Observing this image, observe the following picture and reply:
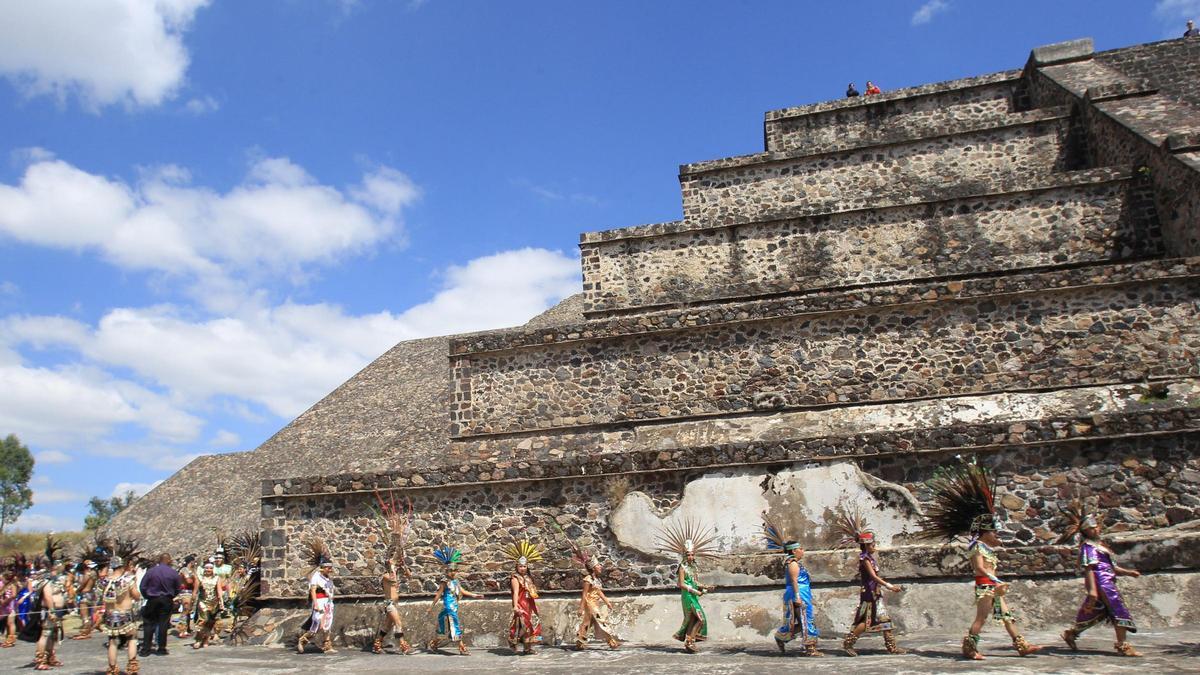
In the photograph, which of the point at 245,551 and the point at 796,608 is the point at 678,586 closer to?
the point at 796,608

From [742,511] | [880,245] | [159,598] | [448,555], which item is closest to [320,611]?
[448,555]

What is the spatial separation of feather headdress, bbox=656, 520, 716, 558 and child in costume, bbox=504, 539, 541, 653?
1289mm

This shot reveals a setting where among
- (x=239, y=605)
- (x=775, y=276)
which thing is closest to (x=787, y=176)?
(x=775, y=276)

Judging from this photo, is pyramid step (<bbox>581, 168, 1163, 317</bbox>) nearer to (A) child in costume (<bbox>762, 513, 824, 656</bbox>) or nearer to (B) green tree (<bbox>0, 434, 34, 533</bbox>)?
(A) child in costume (<bbox>762, 513, 824, 656</bbox>)

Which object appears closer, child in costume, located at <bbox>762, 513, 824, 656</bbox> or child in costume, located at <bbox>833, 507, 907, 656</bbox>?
child in costume, located at <bbox>833, 507, 907, 656</bbox>

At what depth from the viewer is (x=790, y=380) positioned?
959 centimetres

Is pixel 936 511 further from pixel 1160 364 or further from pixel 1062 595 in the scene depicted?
pixel 1160 364

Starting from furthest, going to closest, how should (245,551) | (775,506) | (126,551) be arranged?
(126,551), (245,551), (775,506)

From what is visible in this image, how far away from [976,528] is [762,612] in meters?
2.09

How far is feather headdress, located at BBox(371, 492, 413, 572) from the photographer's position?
28.8ft

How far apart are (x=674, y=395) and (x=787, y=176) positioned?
4997 mm

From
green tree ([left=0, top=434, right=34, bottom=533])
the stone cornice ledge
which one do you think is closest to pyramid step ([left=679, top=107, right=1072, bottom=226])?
the stone cornice ledge

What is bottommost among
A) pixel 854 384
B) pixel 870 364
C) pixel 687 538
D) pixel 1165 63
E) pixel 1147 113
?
pixel 687 538

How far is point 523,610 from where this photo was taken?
304 inches
